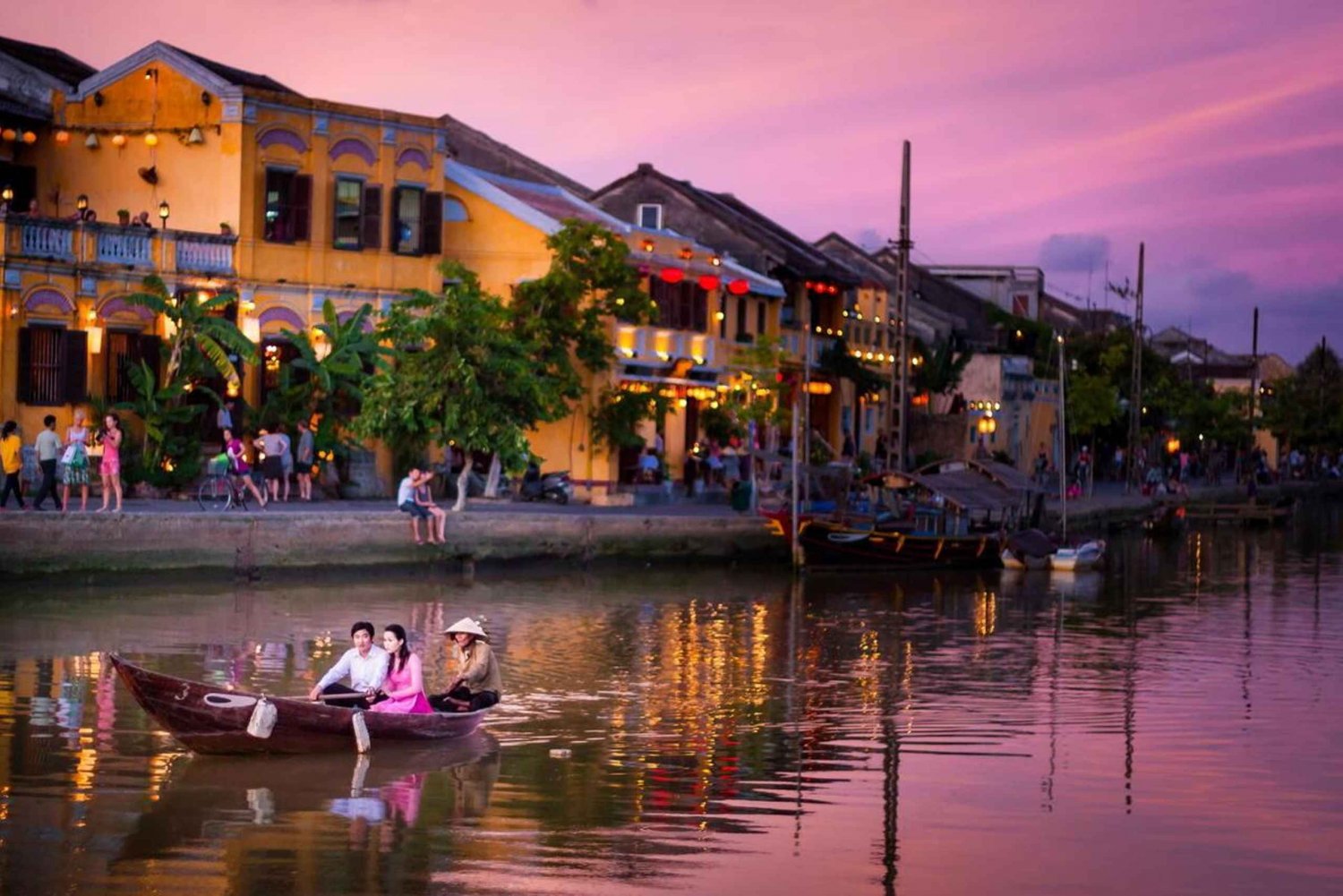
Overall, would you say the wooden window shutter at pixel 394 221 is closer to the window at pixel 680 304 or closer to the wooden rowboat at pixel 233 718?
the window at pixel 680 304

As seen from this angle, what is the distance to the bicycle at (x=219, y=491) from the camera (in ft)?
130

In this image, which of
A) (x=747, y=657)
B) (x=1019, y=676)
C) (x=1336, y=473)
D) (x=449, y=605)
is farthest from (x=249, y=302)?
(x=1336, y=473)

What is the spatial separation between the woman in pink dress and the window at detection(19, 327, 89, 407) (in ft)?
72.4

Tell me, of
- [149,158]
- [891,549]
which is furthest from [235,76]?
[891,549]

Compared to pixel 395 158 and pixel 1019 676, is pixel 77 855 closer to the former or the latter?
pixel 1019 676

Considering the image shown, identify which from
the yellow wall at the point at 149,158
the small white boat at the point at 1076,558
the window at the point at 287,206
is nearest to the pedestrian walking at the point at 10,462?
the yellow wall at the point at 149,158

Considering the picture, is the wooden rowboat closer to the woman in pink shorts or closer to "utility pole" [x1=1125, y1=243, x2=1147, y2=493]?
the woman in pink shorts

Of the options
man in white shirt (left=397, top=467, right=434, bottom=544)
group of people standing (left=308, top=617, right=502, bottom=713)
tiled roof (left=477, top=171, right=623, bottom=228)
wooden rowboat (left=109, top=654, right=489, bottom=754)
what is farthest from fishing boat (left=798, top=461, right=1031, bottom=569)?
wooden rowboat (left=109, top=654, right=489, bottom=754)

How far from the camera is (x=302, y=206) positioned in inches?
1810

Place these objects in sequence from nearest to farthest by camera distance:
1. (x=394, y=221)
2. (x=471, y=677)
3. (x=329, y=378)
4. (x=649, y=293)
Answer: (x=471, y=677) → (x=329, y=378) → (x=394, y=221) → (x=649, y=293)

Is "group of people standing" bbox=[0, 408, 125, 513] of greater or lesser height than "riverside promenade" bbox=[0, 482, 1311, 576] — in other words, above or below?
above

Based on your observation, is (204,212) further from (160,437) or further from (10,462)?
(10,462)

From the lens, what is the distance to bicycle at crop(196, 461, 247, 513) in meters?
39.5

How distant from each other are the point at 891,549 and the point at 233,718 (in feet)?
89.7
